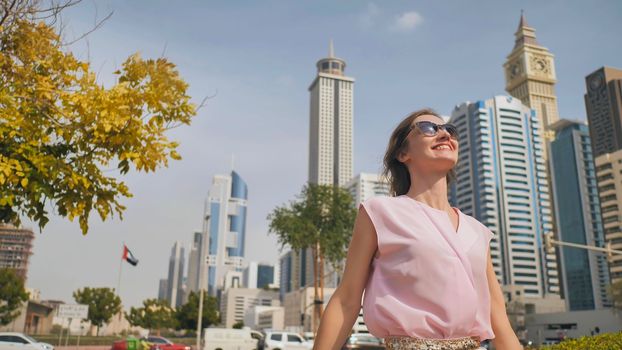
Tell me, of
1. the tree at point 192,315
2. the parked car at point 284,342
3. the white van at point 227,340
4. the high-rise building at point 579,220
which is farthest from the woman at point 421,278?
the high-rise building at point 579,220

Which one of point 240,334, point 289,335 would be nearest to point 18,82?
point 289,335

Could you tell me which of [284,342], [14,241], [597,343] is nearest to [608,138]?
[284,342]

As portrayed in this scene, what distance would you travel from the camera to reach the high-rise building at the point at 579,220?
13062 centimetres

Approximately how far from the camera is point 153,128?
22.8 ft

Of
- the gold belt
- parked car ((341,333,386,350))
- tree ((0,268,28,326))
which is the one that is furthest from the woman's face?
tree ((0,268,28,326))

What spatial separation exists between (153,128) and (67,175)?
1.21m

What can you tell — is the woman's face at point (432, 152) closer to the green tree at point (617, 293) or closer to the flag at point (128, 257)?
the flag at point (128, 257)

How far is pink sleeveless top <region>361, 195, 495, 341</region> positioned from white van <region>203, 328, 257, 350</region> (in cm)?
2927

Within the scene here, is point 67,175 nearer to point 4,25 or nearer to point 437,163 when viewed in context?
point 4,25

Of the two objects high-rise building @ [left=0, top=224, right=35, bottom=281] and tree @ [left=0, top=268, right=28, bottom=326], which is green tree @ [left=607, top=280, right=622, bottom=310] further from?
tree @ [left=0, top=268, right=28, bottom=326]

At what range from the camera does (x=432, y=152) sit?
2264mm

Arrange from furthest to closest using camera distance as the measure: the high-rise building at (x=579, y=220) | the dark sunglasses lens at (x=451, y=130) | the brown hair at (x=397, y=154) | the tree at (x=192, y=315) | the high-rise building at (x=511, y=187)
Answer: the high-rise building at (x=511, y=187), the high-rise building at (x=579, y=220), the tree at (x=192, y=315), the brown hair at (x=397, y=154), the dark sunglasses lens at (x=451, y=130)

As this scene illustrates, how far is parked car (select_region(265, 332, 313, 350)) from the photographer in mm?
27094

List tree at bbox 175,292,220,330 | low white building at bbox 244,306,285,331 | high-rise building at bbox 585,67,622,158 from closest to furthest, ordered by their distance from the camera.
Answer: tree at bbox 175,292,220,330, high-rise building at bbox 585,67,622,158, low white building at bbox 244,306,285,331
